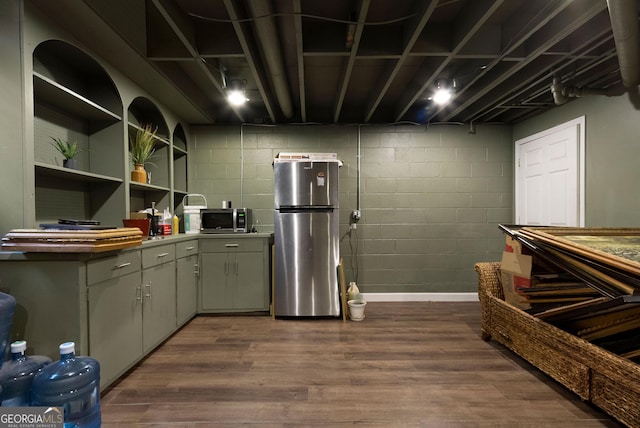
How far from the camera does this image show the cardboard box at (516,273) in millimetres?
2131

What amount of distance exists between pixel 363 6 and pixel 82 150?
2469mm

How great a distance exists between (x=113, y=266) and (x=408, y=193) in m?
3.31

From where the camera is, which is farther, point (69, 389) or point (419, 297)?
point (419, 297)

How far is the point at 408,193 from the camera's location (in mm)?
3855

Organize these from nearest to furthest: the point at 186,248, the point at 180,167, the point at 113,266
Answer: the point at 113,266 < the point at 186,248 < the point at 180,167

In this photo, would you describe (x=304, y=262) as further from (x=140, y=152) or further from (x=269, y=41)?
(x=269, y=41)

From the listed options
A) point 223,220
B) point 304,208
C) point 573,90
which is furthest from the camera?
point 223,220

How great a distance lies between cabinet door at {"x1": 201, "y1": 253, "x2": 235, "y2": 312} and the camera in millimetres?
3203

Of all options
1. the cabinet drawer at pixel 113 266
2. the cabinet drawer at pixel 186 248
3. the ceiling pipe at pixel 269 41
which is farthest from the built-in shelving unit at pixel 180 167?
the cabinet drawer at pixel 113 266

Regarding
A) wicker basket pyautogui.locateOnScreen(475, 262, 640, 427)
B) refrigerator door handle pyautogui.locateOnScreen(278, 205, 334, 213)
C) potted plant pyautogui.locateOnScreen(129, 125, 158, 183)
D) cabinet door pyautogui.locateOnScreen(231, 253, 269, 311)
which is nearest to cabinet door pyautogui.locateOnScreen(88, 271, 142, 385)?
potted plant pyautogui.locateOnScreen(129, 125, 158, 183)

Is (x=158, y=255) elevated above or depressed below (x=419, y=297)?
above

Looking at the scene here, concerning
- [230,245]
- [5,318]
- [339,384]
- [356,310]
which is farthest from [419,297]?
[5,318]

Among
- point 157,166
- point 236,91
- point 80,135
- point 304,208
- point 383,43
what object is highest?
point 383,43

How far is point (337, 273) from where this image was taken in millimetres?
3182
